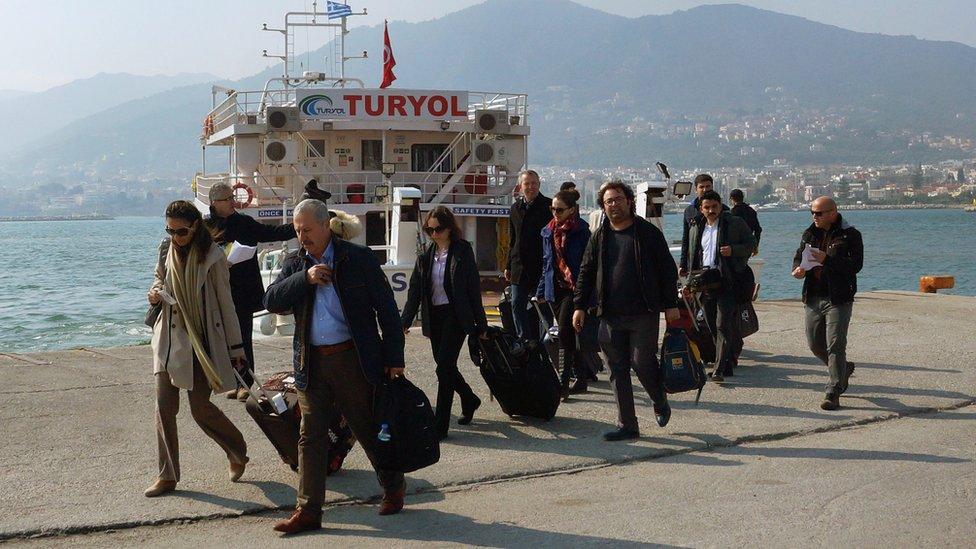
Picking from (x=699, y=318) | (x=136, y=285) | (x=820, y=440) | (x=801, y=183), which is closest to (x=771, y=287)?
(x=136, y=285)

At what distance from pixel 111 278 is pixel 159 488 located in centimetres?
4797

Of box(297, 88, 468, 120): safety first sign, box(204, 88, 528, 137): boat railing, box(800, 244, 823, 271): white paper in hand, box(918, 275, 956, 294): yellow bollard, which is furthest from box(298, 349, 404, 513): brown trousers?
box(204, 88, 528, 137): boat railing

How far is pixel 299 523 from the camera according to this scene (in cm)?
564

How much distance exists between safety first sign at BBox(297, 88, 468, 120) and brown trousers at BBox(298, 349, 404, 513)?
1640 centimetres

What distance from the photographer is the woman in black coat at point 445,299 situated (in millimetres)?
7738

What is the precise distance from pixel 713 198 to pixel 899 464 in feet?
12.3

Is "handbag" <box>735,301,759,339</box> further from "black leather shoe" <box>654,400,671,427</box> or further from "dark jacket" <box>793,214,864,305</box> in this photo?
"black leather shoe" <box>654,400,671,427</box>

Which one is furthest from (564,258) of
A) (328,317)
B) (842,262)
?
(328,317)

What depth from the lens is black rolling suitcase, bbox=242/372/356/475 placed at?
21.5 feet

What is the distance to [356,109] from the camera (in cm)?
2195

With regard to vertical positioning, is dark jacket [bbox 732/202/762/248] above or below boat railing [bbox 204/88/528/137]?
below

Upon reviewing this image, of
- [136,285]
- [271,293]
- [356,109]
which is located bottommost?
[136,285]

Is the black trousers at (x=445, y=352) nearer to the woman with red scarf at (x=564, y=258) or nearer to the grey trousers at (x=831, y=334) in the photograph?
the woman with red scarf at (x=564, y=258)

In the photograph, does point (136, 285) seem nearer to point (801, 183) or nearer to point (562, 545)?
point (562, 545)
